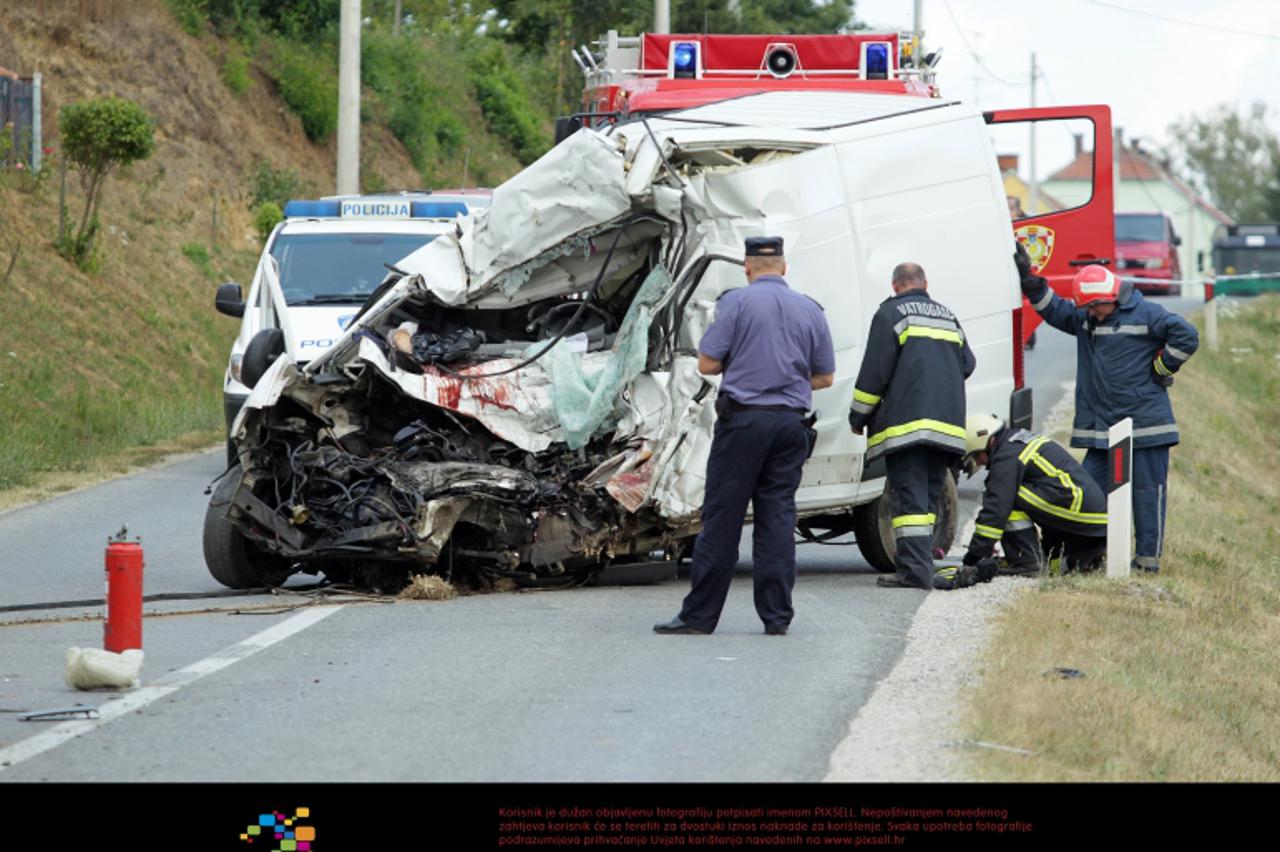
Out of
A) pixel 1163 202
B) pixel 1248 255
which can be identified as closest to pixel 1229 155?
pixel 1163 202

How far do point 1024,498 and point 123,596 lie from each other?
5320mm

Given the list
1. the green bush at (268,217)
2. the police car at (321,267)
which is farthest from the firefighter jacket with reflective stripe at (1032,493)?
the green bush at (268,217)

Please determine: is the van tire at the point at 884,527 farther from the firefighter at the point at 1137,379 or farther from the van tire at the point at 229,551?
the van tire at the point at 229,551

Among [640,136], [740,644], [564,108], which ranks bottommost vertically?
[740,644]

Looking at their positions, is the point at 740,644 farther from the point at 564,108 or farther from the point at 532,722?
the point at 564,108

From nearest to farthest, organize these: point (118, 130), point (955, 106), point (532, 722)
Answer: point (532, 722)
point (955, 106)
point (118, 130)

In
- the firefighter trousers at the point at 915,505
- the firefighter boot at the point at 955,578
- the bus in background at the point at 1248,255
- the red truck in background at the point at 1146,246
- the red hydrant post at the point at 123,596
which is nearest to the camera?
the red hydrant post at the point at 123,596

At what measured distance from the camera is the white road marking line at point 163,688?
640 cm

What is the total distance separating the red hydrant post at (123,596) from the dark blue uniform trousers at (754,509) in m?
2.50

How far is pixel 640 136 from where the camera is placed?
10.3m

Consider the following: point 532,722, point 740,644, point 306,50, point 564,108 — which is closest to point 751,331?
point 740,644

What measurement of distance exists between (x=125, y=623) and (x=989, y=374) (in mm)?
5724

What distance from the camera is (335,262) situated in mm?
15758
